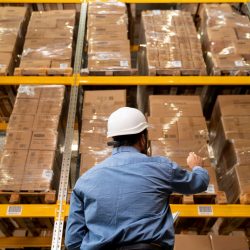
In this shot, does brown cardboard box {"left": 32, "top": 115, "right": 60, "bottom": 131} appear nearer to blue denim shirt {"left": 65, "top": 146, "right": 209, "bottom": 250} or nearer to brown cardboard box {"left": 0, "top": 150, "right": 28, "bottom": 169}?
brown cardboard box {"left": 0, "top": 150, "right": 28, "bottom": 169}

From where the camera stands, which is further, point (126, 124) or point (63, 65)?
point (63, 65)

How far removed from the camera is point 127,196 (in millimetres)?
1967

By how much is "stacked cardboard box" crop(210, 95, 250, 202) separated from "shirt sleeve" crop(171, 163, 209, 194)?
84 cm

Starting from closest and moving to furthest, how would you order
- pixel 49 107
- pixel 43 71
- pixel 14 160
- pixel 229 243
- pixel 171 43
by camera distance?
pixel 229 243 < pixel 14 160 < pixel 49 107 < pixel 43 71 < pixel 171 43

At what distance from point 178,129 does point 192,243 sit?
1019mm

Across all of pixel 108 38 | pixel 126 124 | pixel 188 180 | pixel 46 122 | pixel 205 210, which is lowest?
pixel 205 210

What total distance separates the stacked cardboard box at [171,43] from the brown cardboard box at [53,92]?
92 cm

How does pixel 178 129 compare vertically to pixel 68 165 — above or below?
above

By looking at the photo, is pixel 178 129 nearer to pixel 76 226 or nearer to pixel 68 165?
pixel 68 165

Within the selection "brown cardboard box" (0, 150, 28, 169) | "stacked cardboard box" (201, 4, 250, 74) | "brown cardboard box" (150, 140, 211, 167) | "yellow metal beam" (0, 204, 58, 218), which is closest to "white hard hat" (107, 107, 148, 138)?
"brown cardboard box" (150, 140, 211, 167)

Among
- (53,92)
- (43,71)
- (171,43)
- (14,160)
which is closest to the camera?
(14,160)

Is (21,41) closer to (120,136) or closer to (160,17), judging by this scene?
(160,17)

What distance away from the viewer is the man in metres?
1.92

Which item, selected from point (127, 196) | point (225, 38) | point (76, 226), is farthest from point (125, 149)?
point (225, 38)
